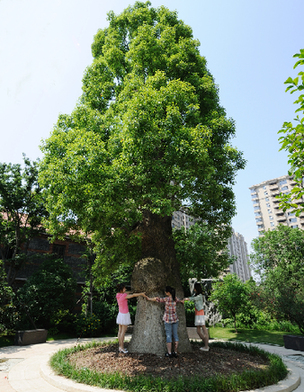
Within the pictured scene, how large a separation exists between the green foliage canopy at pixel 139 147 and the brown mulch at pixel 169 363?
11.0 ft

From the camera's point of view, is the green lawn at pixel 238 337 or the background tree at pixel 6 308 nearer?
the background tree at pixel 6 308

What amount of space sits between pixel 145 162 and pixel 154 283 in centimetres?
365

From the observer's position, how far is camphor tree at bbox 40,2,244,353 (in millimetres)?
7352

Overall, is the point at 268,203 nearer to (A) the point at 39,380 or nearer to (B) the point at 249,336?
(B) the point at 249,336

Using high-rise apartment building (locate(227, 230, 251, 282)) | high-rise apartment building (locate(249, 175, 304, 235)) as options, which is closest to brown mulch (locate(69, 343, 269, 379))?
high-rise apartment building (locate(249, 175, 304, 235))

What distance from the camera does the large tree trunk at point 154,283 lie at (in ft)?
24.6

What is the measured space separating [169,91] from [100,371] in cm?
774

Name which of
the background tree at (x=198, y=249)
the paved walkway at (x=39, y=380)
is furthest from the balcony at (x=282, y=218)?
the paved walkway at (x=39, y=380)

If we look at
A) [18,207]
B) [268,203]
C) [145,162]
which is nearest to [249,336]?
[145,162]

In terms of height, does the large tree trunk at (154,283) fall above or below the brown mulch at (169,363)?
above

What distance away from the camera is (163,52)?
34.3 feet

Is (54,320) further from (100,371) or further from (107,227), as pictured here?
(100,371)

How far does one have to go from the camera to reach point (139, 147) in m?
7.39

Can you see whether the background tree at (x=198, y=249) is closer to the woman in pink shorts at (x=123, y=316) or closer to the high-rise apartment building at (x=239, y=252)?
the woman in pink shorts at (x=123, y=316)
